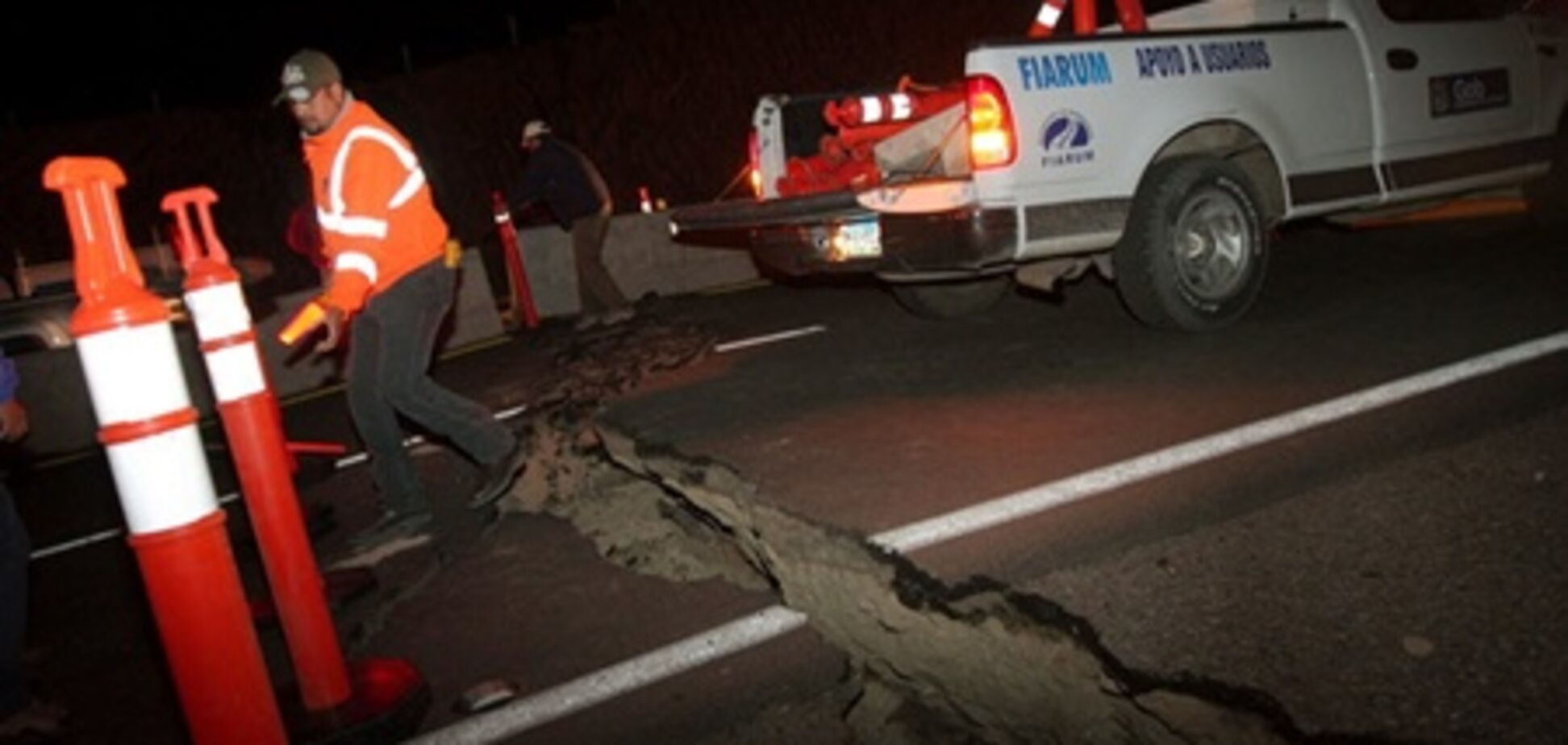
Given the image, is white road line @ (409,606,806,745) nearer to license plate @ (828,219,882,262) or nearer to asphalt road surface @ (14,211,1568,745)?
asphalt road surface @ (14,211,1568,745)

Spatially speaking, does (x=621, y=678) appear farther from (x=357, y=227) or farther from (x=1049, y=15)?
(x=1049, y=15)

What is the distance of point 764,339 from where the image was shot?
25.2ft

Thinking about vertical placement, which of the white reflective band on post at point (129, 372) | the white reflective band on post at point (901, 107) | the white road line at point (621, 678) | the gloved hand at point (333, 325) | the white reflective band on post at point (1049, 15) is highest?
the white reflective band on post at point (1049, 15)

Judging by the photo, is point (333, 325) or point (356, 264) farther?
point (356, 264)

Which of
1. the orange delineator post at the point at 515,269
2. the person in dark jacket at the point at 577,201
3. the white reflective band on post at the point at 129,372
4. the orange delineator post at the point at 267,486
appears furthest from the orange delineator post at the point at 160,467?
the orange delineator post at the point at 515,269

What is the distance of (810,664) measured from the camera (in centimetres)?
285

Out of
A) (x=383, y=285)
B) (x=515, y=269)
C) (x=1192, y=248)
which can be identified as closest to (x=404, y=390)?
(x=383, y=285)

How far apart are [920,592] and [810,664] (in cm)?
41

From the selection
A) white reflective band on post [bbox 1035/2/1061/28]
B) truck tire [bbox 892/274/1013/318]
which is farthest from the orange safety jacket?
white reflective band on post [bbox 1035/2/1061/28]

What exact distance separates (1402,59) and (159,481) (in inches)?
271

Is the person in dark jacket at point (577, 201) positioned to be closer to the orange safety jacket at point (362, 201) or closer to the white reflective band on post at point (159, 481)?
the orange safety jacket at point (362, 201)

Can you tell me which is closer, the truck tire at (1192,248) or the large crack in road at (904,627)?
the large crack in road at (904,627)

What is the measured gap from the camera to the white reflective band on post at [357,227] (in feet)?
13.8

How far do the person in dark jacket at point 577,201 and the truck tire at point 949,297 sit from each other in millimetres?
3233
